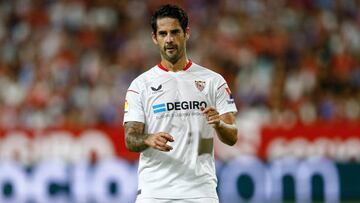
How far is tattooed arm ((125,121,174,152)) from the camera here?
16.7ft

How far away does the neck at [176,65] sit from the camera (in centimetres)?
567

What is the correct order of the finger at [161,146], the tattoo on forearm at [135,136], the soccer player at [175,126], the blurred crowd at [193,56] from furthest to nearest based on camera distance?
1. the blurred crowd at [193,56]
2. the soccer player at [175,126]
3. the tattoo on forearm at [135,136]
4. the finger at [161,146]

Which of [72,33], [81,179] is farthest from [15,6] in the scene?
[81,179]

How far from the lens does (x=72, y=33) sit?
1480 centimetres

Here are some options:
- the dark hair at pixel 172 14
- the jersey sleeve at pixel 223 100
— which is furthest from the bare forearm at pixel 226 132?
the dark hair at pixel 172 14

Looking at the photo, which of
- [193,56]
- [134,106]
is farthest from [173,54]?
[193,56]

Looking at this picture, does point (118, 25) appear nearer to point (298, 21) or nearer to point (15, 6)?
point (15, 6)

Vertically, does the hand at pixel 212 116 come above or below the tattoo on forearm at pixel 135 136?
above

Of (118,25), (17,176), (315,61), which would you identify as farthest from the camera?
(118,25)

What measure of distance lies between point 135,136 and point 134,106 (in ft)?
0.75

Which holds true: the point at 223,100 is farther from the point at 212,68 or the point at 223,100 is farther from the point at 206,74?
the point at 212,68

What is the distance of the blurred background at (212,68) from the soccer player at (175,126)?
5700 millimetres

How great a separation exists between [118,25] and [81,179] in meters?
4.52

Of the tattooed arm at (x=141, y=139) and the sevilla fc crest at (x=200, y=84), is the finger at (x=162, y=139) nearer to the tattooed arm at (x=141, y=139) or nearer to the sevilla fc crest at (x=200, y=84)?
the tattooed arm at (x=141, y=139)
